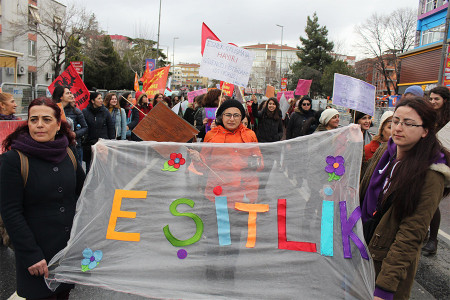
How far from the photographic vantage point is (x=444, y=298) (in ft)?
11.6

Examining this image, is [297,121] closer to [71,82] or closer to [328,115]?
[328,115]

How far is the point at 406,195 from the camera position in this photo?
2035 mm

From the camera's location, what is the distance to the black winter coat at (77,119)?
6.46 m

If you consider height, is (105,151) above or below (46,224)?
above

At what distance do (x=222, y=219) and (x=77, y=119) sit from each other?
4.80 meters

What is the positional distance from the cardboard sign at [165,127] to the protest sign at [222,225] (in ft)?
3.98

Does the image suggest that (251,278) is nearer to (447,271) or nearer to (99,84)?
(447,271)

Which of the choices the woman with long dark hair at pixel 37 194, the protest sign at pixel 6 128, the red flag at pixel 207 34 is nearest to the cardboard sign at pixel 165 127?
the woman with long dark hair at pixel 37 194

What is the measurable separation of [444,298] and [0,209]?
3838 millimetres

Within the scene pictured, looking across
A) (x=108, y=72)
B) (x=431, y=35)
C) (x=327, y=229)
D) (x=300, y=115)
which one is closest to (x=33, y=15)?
(x=108, y=72)

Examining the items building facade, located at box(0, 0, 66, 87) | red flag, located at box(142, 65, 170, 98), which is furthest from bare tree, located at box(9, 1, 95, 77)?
red flag, located at box(142, 65, 170, 98)

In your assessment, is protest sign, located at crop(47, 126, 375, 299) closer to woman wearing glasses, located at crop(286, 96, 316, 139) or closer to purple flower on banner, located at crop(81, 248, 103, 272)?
purple flower on banner, located at crop(81, 248, 103, 272)

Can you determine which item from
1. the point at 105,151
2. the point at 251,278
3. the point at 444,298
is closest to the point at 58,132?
the point at 105,151

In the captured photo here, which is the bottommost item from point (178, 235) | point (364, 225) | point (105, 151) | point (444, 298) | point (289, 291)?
point (444, 298)
